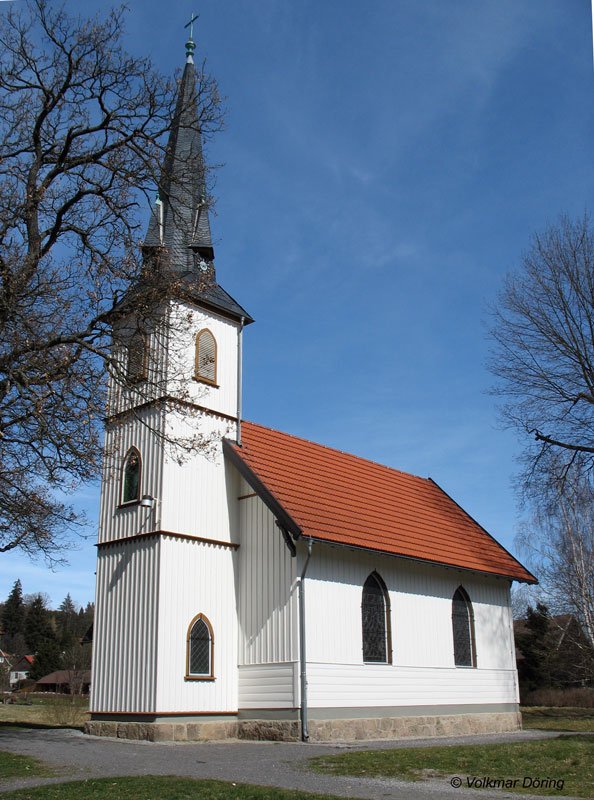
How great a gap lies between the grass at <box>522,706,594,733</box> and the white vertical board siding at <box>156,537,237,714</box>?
10.7 meters

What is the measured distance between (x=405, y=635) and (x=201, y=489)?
6.43m

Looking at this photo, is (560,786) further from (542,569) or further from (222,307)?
(542,569)

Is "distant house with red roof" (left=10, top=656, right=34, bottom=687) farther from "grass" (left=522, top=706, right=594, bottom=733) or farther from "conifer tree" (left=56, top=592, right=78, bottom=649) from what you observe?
"grass" (left=522, top=706, right=594, bottom=733)

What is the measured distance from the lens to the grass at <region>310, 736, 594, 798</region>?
382 inches

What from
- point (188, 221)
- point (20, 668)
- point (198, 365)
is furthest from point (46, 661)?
point (188, 221)

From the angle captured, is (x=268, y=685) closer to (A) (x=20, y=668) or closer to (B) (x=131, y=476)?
(B) (x=131, y=476)

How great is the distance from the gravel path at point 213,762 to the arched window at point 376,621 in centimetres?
285

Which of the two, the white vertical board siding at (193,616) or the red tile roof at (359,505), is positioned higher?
the red tile roof at (359,505)

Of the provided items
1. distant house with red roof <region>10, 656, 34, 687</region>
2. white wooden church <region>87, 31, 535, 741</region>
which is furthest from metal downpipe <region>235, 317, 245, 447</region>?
distant house with red roof <region>10, 656, 34, 687</region>

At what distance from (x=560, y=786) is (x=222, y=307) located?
560 inches

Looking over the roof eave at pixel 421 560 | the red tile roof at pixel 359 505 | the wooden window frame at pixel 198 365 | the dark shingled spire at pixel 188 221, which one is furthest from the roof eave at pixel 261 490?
the dark shingled spire at pixel 188 221

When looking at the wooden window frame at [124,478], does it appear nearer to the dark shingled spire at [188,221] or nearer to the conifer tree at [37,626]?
the dark shingled spire at [188,221]

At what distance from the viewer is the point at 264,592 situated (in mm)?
18156

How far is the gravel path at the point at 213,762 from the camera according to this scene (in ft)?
30.8
